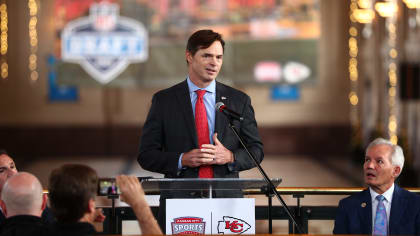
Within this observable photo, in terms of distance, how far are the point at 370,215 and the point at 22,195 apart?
1671 mm

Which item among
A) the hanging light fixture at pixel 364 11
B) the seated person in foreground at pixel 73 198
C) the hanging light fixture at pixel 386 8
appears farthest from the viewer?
the hanging light fixture at pixel 364 11

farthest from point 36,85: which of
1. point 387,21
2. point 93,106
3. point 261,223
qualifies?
point 261,223

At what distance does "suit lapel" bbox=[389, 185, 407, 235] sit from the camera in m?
3.42

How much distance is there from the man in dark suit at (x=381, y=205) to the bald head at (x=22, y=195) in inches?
58.5

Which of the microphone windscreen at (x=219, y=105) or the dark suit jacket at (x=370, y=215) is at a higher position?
the microphone windscreen at (x=219, y=105)

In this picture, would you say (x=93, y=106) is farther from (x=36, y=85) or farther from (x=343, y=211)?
(x=343, y=211)

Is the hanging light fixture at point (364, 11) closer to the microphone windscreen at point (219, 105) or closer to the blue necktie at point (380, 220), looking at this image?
the blue necktie at point (380, 220)

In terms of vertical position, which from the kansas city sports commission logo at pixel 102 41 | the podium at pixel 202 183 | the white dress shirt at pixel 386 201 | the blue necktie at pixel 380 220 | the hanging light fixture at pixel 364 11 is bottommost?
the blue necktie at pixel 380 220

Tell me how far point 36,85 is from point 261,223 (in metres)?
11.8

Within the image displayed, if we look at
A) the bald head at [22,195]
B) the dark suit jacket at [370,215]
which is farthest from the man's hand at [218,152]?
the bald head at [22,195]

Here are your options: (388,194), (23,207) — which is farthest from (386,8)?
(23,207)

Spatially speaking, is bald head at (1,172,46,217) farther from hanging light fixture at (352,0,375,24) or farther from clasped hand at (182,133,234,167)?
hanging light fixture at (352,0,375,24)

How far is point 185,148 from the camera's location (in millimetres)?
Answer: 3461

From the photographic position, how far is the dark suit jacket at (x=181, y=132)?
3.42m
